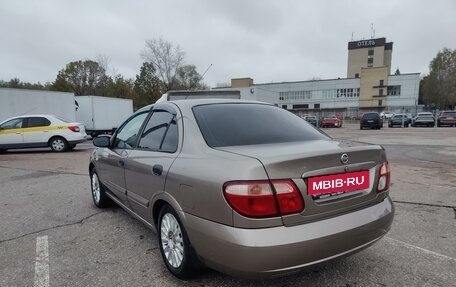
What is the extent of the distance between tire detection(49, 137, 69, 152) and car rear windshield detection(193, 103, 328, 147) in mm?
12550

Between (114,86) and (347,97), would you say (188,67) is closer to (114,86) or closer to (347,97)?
(114,86)

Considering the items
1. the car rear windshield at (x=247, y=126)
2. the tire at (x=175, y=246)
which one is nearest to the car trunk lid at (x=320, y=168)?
A: the car rear windshield at (x=247, y=126)

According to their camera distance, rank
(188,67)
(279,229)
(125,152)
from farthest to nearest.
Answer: (188,67), (125,152), (279,229)

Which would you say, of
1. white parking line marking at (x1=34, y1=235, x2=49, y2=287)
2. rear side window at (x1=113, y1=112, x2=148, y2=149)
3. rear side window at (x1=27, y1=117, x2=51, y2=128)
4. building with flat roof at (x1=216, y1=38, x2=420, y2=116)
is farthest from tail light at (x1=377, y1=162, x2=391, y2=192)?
building with flat roof at (x1=216, y1=38, x2=420, y2=116)

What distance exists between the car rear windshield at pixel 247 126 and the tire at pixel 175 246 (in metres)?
0.75

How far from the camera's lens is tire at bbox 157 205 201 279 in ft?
8.55

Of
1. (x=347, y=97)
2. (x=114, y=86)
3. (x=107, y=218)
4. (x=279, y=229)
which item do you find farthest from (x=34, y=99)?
(x=347, y=97)

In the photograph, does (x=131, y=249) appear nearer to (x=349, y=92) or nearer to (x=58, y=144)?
(x=58, y=144)

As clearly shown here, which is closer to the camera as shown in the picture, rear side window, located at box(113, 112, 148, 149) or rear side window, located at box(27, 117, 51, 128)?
rear side window, located at box(113, 112, 148, 149)

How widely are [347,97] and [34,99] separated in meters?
78.6

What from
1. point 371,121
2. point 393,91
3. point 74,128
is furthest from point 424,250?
point 393,91

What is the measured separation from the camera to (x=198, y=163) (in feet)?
8.11

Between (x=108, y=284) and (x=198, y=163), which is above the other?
(x=198, y=163)

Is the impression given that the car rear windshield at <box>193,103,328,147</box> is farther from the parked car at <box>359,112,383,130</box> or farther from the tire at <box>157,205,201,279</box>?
the parked car at <box>359,112,383,130</box>
